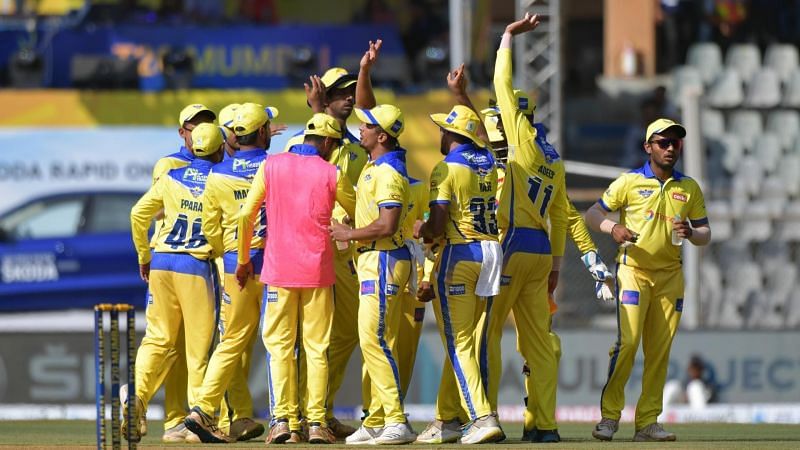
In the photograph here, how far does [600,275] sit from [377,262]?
196 centimetres

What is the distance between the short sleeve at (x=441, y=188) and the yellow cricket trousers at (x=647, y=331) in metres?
1.87

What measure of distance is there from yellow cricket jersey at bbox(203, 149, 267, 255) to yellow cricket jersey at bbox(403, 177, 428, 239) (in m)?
1.14

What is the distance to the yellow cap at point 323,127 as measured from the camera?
1213cm

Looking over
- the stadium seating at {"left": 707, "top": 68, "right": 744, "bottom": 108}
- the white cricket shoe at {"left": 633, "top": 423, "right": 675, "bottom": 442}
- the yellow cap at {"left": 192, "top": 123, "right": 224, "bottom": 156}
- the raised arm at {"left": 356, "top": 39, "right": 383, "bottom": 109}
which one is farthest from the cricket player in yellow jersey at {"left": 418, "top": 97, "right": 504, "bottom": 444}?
the stadium seating at {"left": 707, "top": 68, "right": 744, "bottom": 108}

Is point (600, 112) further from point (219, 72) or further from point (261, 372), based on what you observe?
point (261, 372)

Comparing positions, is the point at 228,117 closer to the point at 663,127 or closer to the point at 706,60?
the point at 663,127

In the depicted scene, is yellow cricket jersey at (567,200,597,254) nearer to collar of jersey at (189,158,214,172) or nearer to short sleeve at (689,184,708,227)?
short sleeve at (689,184,708,227)

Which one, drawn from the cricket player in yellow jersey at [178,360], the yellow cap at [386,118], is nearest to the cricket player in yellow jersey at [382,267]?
the yellow cap at [386,118]

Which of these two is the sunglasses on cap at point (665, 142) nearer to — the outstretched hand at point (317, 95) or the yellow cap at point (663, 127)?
the yellow cap at point (663, 127)

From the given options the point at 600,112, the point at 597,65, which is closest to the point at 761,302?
the point at 600,112

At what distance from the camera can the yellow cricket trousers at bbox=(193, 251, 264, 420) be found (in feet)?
40.5

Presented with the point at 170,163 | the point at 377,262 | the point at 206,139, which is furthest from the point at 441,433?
the point at 170,163

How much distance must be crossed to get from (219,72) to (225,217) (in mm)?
12679

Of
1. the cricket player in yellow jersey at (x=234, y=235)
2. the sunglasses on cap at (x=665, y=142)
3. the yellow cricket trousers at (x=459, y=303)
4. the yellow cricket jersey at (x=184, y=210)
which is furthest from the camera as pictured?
the sunglasses on cap at (x=665, y=142)
